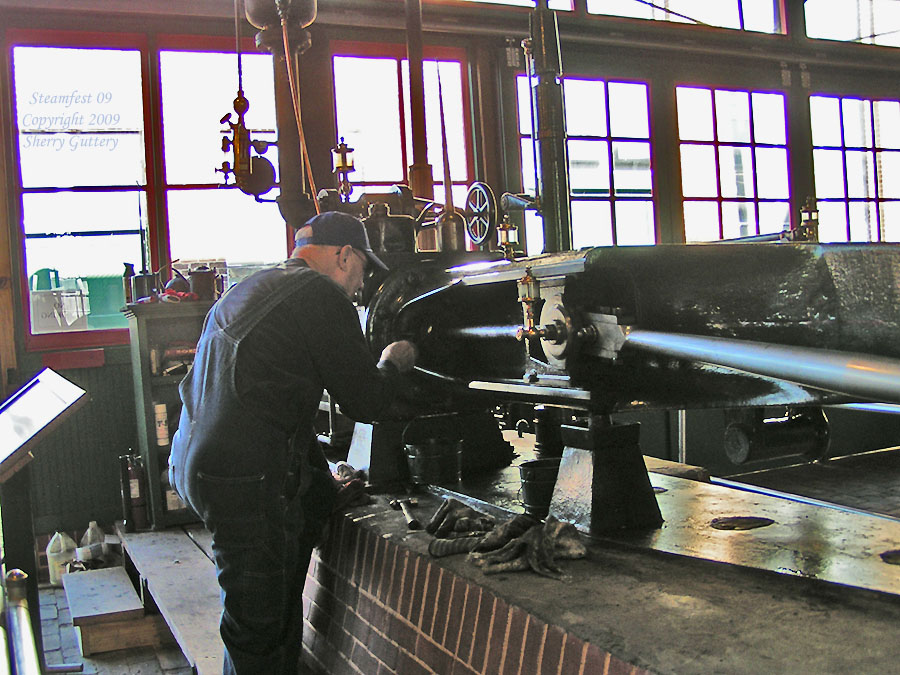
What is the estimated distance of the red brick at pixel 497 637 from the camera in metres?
1.79

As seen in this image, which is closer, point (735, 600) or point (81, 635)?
point (735, 600)

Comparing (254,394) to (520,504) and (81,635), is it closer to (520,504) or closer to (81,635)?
(520,504)

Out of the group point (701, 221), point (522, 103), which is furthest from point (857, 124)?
point (522, 103)

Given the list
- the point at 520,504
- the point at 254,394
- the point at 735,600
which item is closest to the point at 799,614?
the point at 735,600

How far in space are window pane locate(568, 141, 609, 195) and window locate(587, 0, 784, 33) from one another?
101cm

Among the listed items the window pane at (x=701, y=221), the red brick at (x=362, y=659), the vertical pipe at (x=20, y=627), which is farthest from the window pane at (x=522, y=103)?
the vertical pipe at (x=20, y=627)

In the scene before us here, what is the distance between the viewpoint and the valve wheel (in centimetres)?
292

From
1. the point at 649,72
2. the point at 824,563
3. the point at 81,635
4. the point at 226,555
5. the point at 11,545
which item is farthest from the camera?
the point at 649,72

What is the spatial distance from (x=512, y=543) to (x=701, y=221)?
552cm

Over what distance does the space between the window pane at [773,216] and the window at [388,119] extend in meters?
2.68

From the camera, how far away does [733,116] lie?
7281mm

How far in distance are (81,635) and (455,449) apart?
6.05 ft

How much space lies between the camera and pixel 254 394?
236 cm

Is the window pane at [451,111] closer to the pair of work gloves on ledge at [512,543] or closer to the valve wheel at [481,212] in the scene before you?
the valve wheel at [481,212]
